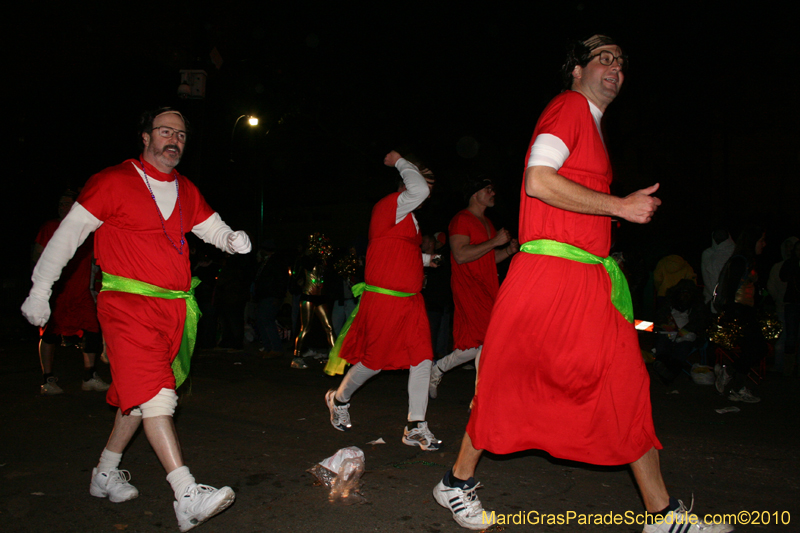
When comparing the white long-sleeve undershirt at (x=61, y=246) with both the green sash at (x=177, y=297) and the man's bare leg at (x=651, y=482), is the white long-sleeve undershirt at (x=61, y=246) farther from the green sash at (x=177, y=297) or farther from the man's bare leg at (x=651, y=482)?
the man's bare leg at (x=651, y=482)

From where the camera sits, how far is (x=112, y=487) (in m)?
3.15

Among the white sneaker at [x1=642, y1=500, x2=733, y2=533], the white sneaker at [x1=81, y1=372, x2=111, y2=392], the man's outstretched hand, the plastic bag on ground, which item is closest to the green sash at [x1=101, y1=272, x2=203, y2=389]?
the plastic bag on ground

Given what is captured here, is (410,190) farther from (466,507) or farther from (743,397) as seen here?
(743,397)

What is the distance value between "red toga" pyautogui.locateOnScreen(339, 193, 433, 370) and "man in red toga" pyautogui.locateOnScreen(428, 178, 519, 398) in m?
0.71

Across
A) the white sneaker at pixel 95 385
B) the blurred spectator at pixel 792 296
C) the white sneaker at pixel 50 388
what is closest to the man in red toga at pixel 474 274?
the white sneaker at pixel 95 385

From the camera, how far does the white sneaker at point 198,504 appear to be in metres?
2.66

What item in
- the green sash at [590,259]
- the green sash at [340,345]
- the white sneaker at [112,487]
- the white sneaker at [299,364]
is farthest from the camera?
the white sneaker at [299,364]

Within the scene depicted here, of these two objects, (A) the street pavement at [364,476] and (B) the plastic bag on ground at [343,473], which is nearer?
(A) the street pavement at [364,476]

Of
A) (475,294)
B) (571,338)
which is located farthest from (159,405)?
(475,294)

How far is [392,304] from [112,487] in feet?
6.72

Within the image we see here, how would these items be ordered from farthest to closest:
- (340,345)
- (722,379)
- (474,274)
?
1. (722,379)
2. (474,274)
3. (340,345)

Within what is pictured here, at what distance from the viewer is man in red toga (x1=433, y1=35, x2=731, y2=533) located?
2.49 metres

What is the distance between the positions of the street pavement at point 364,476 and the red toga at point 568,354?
146 mm

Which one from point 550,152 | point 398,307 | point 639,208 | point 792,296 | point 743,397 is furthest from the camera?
point 792,296
